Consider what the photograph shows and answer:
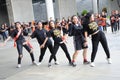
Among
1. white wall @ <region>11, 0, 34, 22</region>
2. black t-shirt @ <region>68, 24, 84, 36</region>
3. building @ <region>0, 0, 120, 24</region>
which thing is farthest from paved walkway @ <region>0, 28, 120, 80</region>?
white wall @ <region>11, 0, 34, 22</region>

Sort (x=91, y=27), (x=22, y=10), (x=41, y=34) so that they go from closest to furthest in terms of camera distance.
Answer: (x=91, y=27) → (x=41, y=34) → (x=22, y=10)

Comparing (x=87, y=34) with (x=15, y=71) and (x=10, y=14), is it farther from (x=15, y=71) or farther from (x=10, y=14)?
(x=10, y=14)

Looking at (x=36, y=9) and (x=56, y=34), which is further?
(x=36, y=9)

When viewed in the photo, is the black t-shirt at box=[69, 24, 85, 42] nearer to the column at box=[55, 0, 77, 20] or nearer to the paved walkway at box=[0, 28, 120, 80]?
the paved walkway at box=[0, 28, 120, 80]

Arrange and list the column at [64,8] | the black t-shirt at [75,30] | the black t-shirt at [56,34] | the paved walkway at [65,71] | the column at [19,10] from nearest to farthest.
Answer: the paved walkway at [65,71] < the black t-shirt at [75,30] < the black t-shirt at [56,34] < the column at [19,10] < the column at [64,8]

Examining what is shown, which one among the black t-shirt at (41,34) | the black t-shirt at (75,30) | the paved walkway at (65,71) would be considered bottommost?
the paved walkway at (65,71)

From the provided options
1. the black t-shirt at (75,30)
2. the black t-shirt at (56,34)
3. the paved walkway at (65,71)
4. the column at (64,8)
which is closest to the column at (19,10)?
the column at (64,8)

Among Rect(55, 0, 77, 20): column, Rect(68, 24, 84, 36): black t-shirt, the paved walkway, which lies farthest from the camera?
Rect(55, 0, 77, 20): column

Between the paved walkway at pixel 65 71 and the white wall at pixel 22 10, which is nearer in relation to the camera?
the paved walkway at pixel 65 71

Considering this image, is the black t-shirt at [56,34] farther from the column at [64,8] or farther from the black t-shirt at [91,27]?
the column at [64,8]

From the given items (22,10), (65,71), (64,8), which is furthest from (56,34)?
(64,8)

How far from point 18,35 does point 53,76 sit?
2473 millimetres

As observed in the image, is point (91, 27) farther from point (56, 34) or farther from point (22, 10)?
point (22, 10)

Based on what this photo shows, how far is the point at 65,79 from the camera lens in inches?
305
